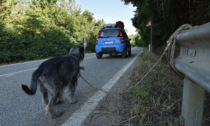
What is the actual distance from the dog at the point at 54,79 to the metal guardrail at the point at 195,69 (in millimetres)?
1608

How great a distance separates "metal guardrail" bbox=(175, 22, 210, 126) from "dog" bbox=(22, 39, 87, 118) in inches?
63.3

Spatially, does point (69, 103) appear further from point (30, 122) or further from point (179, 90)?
point (179, 90)

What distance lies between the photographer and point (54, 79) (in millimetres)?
1938

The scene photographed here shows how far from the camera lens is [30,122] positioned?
169cm

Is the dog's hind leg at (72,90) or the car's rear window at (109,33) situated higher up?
the car's rear window at (109,33)

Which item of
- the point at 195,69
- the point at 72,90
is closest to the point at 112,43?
the point at 72,90

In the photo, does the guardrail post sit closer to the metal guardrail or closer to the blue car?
the metal guardrail

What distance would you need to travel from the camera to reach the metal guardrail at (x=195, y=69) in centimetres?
99

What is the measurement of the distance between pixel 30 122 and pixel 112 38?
23.9ft

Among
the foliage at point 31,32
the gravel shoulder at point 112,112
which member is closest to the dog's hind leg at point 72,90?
the gravel shoulder at point 112,112

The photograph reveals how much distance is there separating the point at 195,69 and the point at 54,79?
170cm

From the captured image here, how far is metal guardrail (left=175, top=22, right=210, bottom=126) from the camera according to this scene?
988 mm

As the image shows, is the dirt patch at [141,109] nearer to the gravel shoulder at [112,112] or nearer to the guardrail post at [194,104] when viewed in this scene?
the gravel shoulder at [112,112]

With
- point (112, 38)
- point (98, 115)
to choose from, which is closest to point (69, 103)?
point (98, 115)
